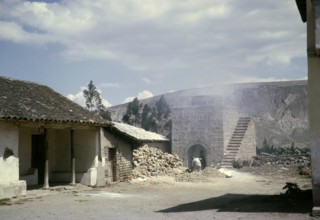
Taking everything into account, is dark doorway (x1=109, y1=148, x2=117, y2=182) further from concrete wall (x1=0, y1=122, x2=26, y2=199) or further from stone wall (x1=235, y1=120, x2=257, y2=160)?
stone wall (x1=235, y1=120, x2=257, y2=160)

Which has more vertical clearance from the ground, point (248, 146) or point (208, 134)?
point (208, 134)

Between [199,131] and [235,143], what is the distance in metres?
2.82

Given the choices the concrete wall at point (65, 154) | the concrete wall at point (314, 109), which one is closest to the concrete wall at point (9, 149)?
the concrete wall at point (65, 154)

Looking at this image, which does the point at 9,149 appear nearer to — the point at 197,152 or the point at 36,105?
the point at 36,105

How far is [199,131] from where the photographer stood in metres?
30.2

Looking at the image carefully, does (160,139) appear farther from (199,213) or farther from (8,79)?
(199,213)

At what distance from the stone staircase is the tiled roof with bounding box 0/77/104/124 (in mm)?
12749

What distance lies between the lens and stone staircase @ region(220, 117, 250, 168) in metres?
28.7

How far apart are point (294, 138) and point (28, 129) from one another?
143 feet

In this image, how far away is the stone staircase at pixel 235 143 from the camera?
2869cm

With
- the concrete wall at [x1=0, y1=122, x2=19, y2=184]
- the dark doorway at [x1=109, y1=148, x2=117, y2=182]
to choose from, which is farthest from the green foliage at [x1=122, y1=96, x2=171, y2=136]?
the concrete wall at [x1=0, y1=122, x2=19, y2=184]

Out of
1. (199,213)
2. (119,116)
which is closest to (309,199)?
(199,213)

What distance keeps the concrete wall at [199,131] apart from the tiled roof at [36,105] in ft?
40.9

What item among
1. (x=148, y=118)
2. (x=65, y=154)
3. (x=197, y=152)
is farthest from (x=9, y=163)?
(x=148, y=118)
